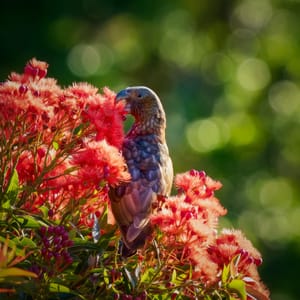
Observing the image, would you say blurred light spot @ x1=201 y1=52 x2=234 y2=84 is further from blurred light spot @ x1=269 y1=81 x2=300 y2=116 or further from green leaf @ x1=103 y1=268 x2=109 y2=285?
green leaf @ x1=103 y1=268 x2=109 y2=285

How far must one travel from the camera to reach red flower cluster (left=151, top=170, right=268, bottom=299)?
5.94 ft

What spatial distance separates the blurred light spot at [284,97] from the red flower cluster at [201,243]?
906 cm

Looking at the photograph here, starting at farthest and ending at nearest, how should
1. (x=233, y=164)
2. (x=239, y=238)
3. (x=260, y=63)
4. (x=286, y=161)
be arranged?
(x=260, y=63)
(x=286, y=161)
(x=233, y=164)
(x=239, y=238)

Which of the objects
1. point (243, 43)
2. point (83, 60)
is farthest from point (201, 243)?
point (243, 43)

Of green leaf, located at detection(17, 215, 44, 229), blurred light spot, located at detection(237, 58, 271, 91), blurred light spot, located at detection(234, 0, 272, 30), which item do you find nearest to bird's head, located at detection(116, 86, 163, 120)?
green leaf, located at detection(17, 215, 44, 229)

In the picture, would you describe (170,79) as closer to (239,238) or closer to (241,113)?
(241,113)

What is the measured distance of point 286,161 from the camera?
1067 cm

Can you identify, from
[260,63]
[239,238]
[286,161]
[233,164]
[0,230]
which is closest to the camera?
[0,230]

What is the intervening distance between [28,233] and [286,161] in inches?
354

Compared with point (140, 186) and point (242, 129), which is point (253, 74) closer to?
point (242, 129)

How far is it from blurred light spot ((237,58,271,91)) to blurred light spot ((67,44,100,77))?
1.94 meters

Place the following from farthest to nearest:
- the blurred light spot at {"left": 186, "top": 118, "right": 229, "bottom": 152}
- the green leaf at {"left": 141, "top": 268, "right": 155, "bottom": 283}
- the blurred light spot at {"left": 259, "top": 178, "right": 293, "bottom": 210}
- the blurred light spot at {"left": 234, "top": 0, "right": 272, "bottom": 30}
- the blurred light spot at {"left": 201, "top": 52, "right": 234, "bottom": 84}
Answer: the blurred light spot at {"left": 234, "top": 0, "right": 272, "bottom": 30} → the blurred light spot at {"left": 201, "top": 52, "right": 234, "bottom": 84} → the blurred light spot at {"left": 259, "top": 178, "right": 293, "bottom": 210} → the blurred light spot at {"left": 186, "top": 118, "right": 229, "bottom": 152} → the green leaf at {"left": 141, "top": 268, "right": 155, "bottom": 283}

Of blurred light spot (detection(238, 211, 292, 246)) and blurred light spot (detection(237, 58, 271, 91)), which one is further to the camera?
blurred light spot (detection(237, 58, 271, 91))

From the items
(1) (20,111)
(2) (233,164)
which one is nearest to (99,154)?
(1) (20,111)
